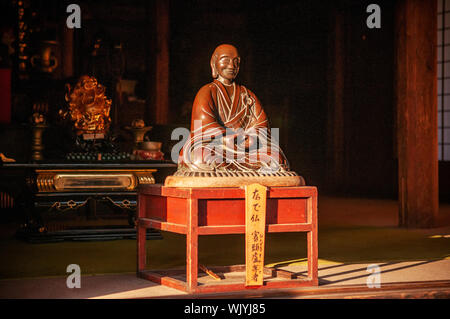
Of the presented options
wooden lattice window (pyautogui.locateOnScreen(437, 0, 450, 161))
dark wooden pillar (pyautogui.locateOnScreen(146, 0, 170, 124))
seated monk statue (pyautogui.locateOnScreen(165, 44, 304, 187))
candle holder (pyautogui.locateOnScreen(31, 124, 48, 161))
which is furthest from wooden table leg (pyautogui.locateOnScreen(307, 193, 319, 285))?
wooden lattice window (pyautogui.locateOnScreen(437, 0, 450, 161))

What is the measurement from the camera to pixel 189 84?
11.0 m

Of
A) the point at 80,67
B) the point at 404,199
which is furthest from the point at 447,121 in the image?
the point at 80,67

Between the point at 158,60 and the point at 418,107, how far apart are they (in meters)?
3.66

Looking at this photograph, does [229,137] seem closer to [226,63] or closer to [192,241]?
[226,63]

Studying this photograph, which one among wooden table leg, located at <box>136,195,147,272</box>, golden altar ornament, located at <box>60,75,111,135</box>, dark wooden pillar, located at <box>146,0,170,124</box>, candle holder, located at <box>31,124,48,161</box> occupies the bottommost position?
wooden table leg, located at <box>136,195,147,272</box>

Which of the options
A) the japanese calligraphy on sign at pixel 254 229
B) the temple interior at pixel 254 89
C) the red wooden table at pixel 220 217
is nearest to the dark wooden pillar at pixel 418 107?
the temple interior at pixel 254 89

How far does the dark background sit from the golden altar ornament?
120 inches

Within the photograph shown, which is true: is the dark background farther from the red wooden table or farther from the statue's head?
the red wooden table

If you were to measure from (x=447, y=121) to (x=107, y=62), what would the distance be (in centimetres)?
471

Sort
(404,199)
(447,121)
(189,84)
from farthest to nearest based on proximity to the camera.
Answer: (189,84) < (447,121) < (404,199)

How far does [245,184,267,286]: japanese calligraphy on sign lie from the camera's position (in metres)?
3.05

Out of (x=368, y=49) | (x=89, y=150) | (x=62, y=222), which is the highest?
(x=368, y=49)

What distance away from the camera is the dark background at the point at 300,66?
31.2ft

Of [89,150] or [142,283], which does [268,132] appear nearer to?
[142,283]
